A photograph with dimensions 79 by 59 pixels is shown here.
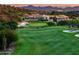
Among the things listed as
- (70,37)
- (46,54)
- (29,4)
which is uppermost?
(29,4)

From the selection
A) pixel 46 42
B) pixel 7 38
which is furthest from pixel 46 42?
pixel 7 38

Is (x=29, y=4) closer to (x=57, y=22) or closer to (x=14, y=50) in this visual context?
(x=57, y=22)

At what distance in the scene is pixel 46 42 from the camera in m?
1.74

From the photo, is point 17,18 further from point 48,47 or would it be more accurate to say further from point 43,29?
point 48,47

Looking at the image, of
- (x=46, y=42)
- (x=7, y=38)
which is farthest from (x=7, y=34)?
(x=46, y=42)

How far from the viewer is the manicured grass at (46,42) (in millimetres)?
1727

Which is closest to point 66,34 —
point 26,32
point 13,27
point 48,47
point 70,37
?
point 70,37

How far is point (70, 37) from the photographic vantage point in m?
1.74

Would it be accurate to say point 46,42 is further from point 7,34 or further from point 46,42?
point 7,34

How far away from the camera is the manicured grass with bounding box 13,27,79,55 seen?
173cm

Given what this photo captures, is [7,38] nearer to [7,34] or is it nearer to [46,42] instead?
[7,34]

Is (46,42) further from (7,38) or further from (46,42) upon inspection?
(7,38)
